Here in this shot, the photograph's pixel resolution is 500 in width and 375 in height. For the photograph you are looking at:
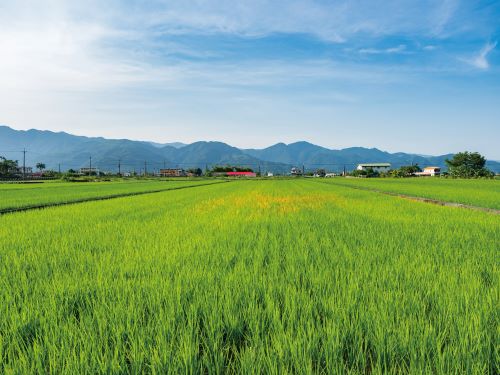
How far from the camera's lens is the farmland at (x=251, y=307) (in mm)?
1763

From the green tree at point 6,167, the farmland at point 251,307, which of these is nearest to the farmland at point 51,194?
the farmland at point 251,307

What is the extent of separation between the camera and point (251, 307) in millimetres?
2393

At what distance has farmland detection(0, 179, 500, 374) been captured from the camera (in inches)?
69.4

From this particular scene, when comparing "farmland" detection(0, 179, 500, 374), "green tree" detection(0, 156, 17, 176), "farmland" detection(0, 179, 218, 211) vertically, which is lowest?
"farmland" detection(0, 179, 218, 211)

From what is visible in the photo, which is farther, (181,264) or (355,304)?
(181,264)

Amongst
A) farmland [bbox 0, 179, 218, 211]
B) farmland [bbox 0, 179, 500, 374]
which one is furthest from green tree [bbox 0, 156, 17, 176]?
farmland [bbox 0, 179, 500, 374]

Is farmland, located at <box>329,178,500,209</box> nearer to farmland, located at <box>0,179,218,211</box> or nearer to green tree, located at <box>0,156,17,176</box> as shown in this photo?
farmland, located at <box>0,179,218,211</box>

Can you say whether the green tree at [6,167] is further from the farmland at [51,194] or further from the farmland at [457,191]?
the farmland at [457,191]

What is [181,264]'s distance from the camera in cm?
395

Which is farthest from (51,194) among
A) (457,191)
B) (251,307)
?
(457,191)

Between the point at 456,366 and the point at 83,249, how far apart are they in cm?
481

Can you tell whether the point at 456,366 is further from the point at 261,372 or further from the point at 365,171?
the point at 365,171

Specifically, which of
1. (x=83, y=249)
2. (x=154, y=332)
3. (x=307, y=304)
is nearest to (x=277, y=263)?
(x=307, y=304)

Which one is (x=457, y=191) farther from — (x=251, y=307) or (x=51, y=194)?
(x=51, y=194)
